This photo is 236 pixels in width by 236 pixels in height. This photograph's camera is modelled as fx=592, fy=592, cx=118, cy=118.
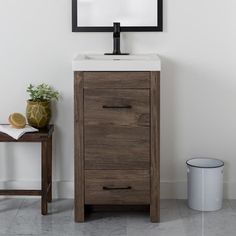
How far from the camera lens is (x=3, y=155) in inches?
151

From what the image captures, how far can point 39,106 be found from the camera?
11.7 feet

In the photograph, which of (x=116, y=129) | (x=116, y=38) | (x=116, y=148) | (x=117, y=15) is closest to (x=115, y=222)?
(x=116, y=148)

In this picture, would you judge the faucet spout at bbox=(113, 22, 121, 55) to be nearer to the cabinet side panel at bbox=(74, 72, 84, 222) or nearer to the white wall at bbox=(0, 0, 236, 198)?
the white wall at bbox=(0, 0, 236, 198)

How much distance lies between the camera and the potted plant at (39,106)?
11.7 ft

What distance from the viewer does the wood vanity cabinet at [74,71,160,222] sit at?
3297 mm

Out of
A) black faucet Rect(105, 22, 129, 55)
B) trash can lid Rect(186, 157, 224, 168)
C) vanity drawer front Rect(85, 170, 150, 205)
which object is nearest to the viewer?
vanity drawer front Rect(85, 170, 150, 205)

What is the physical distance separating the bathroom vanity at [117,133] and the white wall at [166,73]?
0.40 m

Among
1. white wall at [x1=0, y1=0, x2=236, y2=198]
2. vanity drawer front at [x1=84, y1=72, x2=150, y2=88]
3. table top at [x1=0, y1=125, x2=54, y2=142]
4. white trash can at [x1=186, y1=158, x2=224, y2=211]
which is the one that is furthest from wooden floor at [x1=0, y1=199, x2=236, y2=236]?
vanity drawer front at [x1=84, y1=72, x2=150, y2=88]

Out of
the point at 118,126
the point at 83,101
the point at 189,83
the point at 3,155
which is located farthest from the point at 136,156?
the point at 3,155

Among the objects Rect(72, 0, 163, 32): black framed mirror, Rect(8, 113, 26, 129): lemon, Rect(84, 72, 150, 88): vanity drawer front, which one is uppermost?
Rect(72, 0, 163, 32): black framed mirror

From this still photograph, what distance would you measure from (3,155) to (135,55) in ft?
3.51

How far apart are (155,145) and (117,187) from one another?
1.09 ft

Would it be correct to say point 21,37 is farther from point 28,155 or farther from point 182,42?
point 182,42

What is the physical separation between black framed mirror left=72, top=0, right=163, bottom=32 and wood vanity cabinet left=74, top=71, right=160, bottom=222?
1.73 feet
